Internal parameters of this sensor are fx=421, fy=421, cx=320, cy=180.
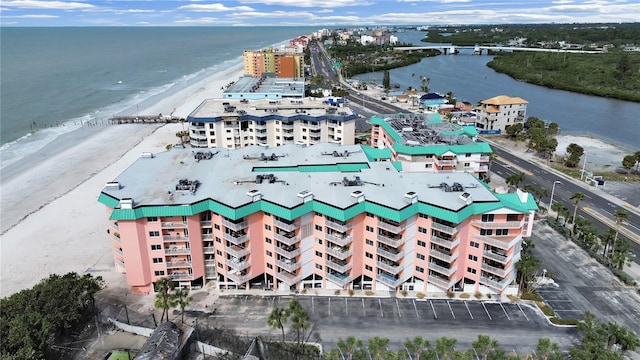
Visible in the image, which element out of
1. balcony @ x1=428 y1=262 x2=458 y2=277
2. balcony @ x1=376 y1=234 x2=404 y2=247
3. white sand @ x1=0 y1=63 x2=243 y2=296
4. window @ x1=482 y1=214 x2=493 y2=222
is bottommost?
white sand @ x1=0 y1=63 x2=243 y2=296

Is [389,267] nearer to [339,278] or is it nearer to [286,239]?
[339,278]

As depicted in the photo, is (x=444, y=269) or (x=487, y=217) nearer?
(x=487, y=217)

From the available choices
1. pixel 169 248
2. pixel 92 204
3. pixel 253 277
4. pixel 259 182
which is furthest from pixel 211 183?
pixel 92 204

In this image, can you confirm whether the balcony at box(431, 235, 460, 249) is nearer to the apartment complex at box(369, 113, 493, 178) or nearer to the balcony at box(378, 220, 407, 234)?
the balcony at box(378, 220, 407, 234)

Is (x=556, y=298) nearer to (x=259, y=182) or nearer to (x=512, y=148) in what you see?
(x=259, y=182)

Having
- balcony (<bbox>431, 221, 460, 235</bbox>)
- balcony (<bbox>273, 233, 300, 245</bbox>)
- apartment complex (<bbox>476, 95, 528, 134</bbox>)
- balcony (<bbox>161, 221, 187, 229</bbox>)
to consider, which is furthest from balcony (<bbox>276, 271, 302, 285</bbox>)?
apartment complex (<bbox>476, 95, 528, 134</bbox>)

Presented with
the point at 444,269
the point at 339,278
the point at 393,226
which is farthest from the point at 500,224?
the point at 339,278

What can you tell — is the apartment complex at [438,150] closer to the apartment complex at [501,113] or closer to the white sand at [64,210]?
the apartment complex at [501,113]
